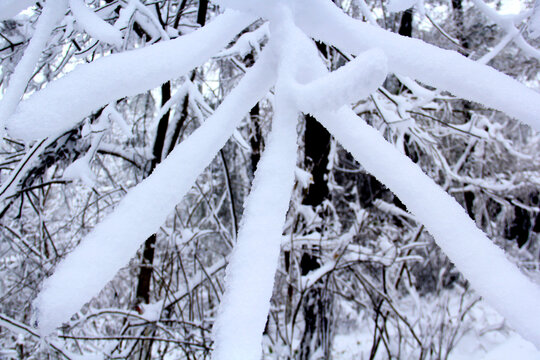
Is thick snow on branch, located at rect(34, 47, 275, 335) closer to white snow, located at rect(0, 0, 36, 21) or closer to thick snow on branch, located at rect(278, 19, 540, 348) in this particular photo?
thick snow on branch, located at rect(278, 19, 540, 348)

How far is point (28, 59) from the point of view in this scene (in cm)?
48

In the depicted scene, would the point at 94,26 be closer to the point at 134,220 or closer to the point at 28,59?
the point at 28,59

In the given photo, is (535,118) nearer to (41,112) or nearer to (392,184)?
Result: (392,184)

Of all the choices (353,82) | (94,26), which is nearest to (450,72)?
(353,82)

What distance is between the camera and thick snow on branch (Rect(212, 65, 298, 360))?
265mm

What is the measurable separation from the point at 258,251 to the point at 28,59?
40cm

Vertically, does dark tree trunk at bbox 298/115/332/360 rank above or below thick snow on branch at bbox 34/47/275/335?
above

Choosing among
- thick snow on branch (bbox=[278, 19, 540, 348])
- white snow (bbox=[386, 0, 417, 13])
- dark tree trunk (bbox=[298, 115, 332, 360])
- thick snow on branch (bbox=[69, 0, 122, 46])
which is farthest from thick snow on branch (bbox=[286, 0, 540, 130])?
dark tree trunk (bbox=[298, 115, 332, 360])

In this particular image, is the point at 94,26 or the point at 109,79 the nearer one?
the point at 109,79

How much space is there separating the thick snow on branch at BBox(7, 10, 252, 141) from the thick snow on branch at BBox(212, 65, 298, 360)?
93 millimetres

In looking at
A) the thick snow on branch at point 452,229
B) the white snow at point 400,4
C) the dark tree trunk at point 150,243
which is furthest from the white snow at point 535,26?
the dark tree trunk at point 150,243

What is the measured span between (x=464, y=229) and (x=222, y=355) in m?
0.22

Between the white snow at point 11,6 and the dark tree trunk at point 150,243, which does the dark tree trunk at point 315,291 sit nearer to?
the dark tree trunk at point 150,243

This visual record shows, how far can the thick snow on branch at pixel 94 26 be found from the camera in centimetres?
51
